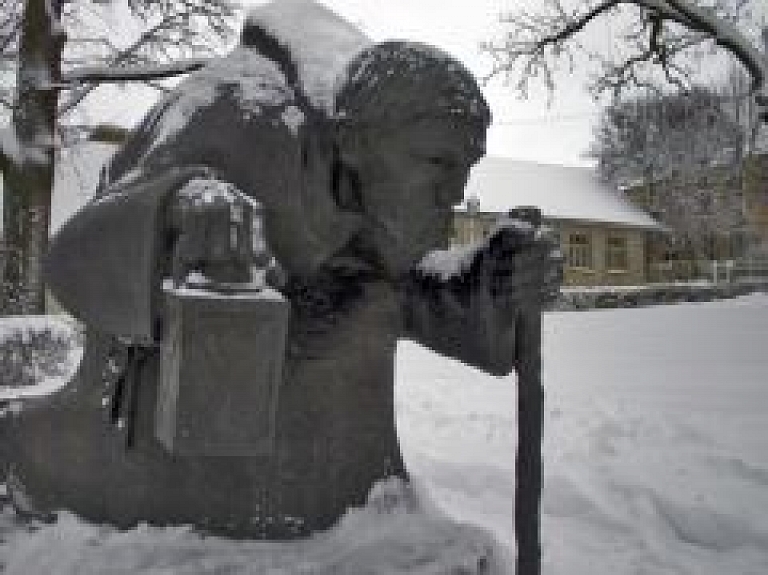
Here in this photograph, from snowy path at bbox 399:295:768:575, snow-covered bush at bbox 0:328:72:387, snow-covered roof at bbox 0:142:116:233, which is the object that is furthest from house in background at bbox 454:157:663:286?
snowy path at bbox 399:295:768:575

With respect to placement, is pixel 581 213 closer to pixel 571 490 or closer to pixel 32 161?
pixel 32 161

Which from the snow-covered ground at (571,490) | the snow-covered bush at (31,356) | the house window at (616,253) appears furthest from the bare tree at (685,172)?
the snow-covered bush at (31,356)

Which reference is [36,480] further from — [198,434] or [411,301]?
[411,301]

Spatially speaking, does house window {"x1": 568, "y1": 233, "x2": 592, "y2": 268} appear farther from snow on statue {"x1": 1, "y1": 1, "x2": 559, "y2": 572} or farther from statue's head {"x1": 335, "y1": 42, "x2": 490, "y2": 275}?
statue's head {"x1": 335, "y1": 42, "x2": 490, "y2": 275}

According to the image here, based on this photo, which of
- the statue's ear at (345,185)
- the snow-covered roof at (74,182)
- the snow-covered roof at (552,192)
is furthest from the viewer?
the snow-covered roof at (552,192)

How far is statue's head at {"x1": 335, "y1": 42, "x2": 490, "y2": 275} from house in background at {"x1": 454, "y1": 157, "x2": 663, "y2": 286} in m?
26.3

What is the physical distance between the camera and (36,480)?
2.02 metres

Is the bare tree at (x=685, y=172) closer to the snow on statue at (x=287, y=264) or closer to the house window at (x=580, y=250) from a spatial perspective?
the house window at (x=580, y=250)

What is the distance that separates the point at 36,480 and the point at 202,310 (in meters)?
1.02

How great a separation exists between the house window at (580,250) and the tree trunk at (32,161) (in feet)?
76.0

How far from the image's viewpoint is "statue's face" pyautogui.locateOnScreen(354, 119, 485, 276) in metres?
1.77

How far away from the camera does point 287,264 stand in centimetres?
188

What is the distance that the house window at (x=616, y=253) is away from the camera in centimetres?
3270

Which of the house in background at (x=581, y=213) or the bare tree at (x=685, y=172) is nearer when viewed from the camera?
the house in background at (x=581, y=213)
